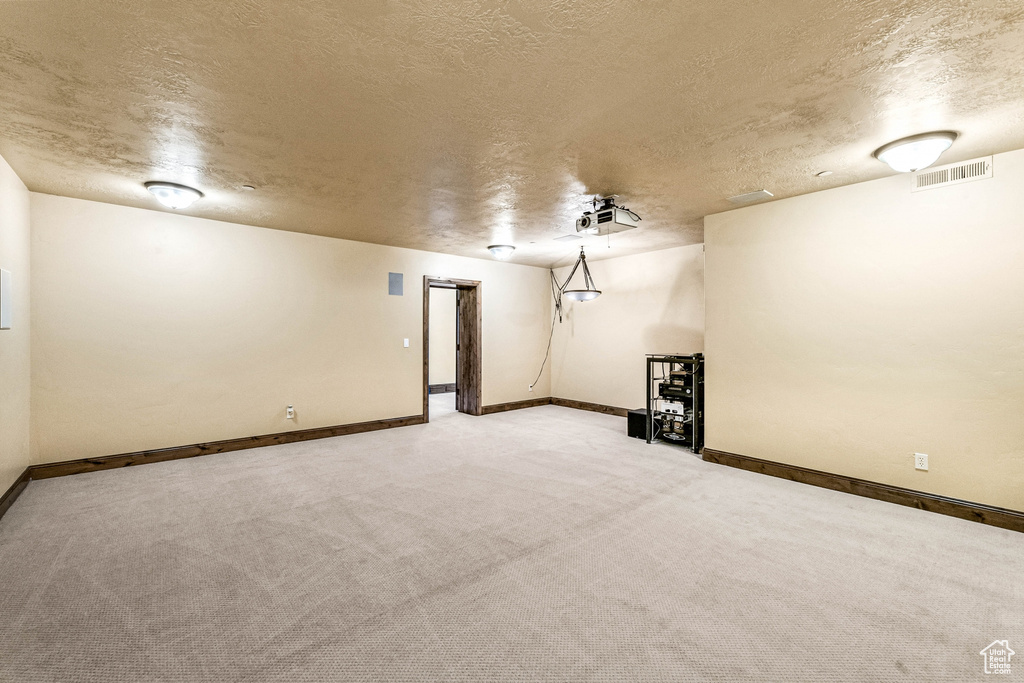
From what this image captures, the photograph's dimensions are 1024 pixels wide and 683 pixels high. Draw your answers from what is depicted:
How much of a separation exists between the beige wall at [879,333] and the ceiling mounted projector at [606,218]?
1.09 meters

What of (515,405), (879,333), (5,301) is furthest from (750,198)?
(5,301)

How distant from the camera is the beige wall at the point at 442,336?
9688 mm

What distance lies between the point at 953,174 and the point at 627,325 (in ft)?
13.7

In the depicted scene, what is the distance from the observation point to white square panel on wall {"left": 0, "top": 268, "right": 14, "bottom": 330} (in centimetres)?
319

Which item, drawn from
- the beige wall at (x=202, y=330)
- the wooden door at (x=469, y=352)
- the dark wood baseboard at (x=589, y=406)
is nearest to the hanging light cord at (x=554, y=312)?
the dark wood baseboard at (x=589, y=406)

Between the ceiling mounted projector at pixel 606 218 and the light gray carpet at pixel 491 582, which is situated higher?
the ceiling mounted projector at pixel 606 218

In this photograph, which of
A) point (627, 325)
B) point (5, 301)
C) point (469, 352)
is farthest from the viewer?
point (469, 352)

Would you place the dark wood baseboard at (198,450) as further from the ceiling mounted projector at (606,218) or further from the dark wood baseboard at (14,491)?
the ceiling mounted projector at (606,218)

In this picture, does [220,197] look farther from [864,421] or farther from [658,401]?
[864,421]

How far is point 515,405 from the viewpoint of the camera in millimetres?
7781

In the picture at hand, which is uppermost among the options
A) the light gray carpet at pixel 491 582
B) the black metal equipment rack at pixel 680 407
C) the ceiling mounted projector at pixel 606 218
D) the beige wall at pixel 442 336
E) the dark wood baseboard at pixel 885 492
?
the ceiling mounted projector at pixel 606 218

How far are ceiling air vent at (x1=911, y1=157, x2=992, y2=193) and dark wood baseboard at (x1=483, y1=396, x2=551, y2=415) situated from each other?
5786mm

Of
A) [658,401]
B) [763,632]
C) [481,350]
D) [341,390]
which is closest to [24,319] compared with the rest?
[341,390]

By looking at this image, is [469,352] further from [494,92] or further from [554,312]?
[494,92]
